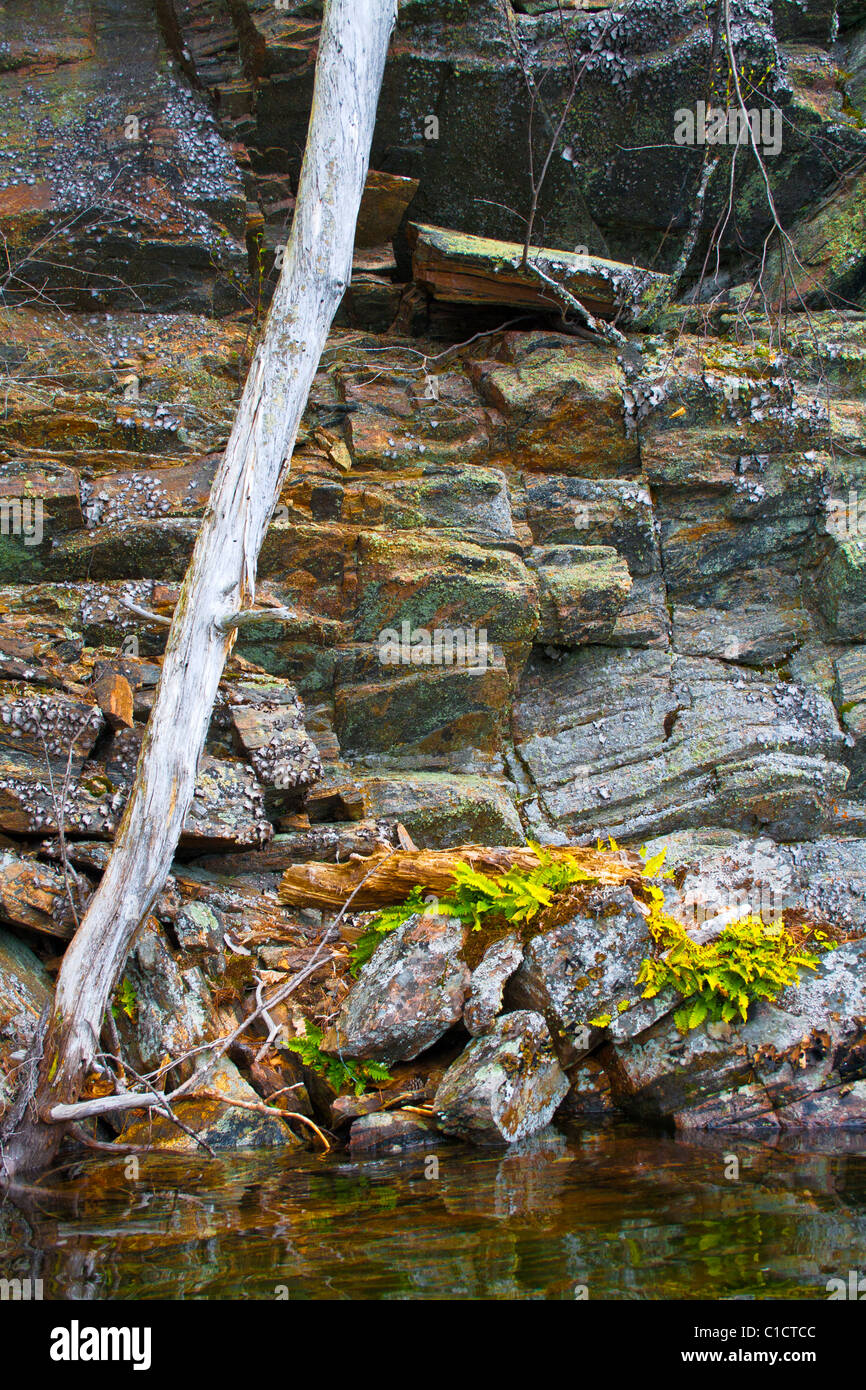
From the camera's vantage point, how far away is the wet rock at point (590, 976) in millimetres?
6582

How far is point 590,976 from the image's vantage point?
667cm

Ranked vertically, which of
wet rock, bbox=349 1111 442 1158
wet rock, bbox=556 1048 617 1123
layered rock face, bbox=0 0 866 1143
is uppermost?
layered rock face, bbox=0 0 866 1143

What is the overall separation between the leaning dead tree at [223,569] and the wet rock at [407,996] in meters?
1.76

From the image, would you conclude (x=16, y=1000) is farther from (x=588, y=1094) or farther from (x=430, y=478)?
(x=430, y=478)

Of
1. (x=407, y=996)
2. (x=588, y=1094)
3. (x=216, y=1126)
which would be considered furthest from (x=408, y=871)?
(x=216, y=1126)

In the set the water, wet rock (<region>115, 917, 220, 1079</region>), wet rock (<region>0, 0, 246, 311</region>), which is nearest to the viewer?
the water

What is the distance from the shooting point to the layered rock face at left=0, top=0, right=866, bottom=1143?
376 inches

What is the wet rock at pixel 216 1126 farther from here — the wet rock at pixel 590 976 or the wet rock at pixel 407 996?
the wet rock at pixel 590 976

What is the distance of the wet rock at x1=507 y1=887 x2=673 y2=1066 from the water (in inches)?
29.0

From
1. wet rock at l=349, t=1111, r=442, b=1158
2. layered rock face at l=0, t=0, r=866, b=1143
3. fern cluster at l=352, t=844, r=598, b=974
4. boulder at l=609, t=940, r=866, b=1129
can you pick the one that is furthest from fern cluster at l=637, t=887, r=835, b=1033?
→ layered rock face at l=0, t=0, r=866, b=1143

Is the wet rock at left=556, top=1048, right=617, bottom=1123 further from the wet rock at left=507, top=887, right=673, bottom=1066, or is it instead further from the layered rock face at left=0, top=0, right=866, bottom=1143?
the layered rock face at left=0, top=0, right=866, bottom=1143

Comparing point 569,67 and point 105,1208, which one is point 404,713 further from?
point 569,67

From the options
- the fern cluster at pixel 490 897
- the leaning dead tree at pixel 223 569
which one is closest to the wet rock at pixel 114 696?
the leaning dead tree at pixel 223 569

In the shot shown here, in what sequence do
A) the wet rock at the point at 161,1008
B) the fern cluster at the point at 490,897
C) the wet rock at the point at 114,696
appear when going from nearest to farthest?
1. the wet rock at the point at 161,1008
2. the fern cluster at the point at 490,897
3. the wet rock at the point at 114,696
